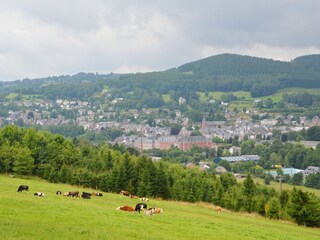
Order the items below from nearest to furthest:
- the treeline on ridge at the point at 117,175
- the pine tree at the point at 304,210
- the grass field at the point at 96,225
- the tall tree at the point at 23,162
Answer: the grass field at the point at 96,225, the pine tree at the point at 304,210, the treeline on ridge at the point at 117,175, the tall tree at the point at 23,162

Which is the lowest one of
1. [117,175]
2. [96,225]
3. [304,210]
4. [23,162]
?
[117,175]

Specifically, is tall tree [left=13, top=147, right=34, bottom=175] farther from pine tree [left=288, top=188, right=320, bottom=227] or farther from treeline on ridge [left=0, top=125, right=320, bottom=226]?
pine tree [left=288, top=188, right=320, bottom=227]

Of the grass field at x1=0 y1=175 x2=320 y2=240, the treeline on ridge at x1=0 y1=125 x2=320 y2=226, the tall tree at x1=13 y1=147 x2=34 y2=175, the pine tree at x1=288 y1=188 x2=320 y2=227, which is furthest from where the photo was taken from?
the tall tree at x1=13 y1=147 x2=34 y2=175

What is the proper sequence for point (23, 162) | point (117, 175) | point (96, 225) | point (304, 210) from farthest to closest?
point (23, 162)
point (117, 175)
point (304, 210)
point (96, 225)

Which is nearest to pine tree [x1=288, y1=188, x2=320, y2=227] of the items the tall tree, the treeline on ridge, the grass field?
the treeline on ridge

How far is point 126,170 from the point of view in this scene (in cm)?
5634

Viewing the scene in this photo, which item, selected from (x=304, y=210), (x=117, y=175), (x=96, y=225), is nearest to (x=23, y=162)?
(x=117, y=175)

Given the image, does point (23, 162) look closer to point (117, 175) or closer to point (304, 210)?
point (117, 175)

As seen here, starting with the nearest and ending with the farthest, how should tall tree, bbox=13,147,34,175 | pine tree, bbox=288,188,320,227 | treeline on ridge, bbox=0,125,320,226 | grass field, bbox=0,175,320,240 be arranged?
grass field, bbox=0,175,320,240 < pine tree, bbox=288,188,320,227 < treeline on ridge, bbox=0,125,320,226 < tall tree, bbox=13,147,34,175

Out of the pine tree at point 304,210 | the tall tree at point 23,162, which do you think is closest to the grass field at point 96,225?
the pine tree at point 304,210

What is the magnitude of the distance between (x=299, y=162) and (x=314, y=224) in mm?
113108

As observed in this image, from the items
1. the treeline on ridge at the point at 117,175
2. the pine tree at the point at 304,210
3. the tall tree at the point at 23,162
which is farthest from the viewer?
the tall tree at the point at 23,162

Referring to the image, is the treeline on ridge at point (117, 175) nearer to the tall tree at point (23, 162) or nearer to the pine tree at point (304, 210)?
the tall tree at point (23, 162)

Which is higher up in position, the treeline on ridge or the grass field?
the grass field
